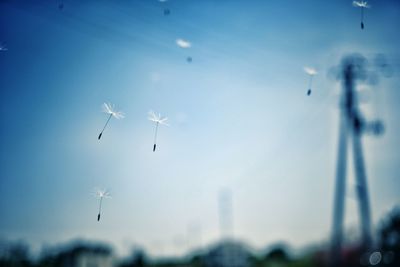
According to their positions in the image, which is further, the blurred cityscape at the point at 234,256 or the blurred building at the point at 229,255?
the blurred building at the point at 229,255

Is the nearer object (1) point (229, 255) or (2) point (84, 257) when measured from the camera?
(2) point (84, 257)

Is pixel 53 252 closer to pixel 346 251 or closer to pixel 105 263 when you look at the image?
pixel 105 263

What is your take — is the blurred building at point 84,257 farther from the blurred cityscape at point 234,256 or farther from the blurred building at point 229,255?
the blurred building at point 229,255

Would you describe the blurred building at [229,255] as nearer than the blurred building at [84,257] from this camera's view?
No

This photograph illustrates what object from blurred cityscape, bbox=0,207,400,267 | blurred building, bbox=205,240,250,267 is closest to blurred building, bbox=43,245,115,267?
blurred cityscape, bbox=0,207,400,267

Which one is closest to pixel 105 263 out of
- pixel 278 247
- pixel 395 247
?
pixel 395 247

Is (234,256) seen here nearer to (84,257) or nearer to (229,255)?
(229,255)

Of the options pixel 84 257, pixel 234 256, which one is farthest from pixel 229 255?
pixel 84 257

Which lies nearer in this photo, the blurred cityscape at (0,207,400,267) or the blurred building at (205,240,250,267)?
the blurred cityscape at (0,207,400,267)

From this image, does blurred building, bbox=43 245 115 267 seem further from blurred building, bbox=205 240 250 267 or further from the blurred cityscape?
blurred building, bbox=205 240 250 267

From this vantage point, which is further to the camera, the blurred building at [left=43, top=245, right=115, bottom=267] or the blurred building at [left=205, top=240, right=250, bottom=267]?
the blurred building at [left=205, top=240, right=250, bottom=267]

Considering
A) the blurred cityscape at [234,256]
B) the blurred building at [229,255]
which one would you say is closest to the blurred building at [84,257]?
the blurred cityscape at [234,256]
